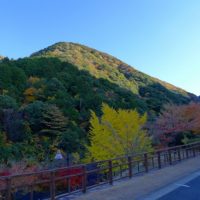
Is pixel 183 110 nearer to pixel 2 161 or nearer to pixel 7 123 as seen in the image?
pixel 2 161

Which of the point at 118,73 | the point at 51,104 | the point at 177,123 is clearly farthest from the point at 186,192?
the point at 118,73

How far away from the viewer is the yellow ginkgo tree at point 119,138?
30016 millimetres

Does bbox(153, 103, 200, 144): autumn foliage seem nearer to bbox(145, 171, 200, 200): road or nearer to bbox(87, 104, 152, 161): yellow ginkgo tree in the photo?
bbox(87, 104, 152, 161): yellow ginkgo tree

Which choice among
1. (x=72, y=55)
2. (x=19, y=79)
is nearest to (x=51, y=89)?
(x=19, y=79)

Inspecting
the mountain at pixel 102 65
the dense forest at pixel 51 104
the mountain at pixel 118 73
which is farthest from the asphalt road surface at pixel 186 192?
the mountain at pixel 102 65

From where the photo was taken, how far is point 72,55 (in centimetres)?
11781

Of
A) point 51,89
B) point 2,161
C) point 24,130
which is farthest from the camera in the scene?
point 51,89

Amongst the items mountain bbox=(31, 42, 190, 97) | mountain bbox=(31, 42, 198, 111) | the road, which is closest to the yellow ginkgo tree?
the road

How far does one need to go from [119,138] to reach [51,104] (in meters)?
29.0

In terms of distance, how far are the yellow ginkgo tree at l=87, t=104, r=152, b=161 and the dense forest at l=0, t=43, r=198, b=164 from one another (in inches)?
441

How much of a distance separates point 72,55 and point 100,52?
17.9 m

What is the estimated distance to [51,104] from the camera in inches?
2279

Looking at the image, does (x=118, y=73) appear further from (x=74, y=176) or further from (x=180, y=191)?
(x=180, y=191)

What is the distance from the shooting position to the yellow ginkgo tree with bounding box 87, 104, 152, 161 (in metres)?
30.0
